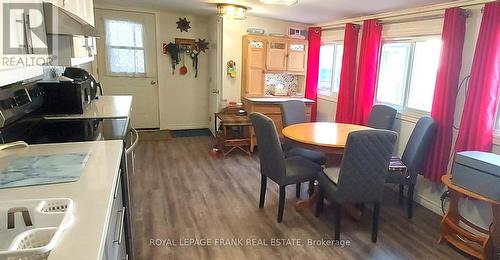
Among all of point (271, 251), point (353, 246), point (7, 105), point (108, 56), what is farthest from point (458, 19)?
point (108, 56)

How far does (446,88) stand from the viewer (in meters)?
2.64

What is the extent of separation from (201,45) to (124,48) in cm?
129

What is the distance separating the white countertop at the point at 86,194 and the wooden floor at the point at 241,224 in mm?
888

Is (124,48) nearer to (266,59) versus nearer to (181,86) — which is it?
(181,86)

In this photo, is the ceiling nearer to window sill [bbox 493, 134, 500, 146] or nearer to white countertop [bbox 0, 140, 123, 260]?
window sill [bbox 493, 134, 500, 146]

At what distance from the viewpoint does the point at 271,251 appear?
2223 mm

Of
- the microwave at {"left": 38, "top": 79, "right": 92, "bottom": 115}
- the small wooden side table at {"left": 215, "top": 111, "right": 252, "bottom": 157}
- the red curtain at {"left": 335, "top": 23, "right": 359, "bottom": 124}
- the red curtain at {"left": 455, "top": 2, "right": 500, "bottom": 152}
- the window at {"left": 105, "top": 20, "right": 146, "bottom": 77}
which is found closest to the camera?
the microwave at {"left": 38, "top": 79, "right": 92, "bottom": 115}

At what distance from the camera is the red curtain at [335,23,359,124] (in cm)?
382

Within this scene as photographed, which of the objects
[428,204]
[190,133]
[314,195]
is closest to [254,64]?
[190,133]

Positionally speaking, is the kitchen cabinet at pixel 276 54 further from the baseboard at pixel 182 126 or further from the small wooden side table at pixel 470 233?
the small wooden side table at pixel 470 233

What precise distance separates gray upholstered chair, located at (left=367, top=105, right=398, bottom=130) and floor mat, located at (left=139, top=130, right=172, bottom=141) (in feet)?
10.7

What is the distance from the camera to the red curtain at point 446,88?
255 centimetres

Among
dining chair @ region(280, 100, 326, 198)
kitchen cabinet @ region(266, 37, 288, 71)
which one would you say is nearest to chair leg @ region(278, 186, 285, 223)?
dining chair @ region(280, 100, 326, 198)

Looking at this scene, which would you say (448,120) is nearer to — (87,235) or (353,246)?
(353,246)
